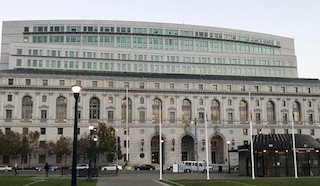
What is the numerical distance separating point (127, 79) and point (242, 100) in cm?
3532

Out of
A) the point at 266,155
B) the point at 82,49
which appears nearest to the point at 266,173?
the point at 266,155

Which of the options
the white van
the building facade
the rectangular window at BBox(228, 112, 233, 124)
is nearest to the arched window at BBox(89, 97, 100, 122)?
the building facade

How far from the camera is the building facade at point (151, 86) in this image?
109m

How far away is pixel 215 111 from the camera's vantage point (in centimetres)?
11831

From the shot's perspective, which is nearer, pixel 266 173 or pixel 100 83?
pixel 266 173

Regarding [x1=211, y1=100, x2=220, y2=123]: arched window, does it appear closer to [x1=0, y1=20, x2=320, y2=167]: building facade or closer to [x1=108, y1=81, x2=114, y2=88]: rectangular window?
[x1=0, y1=20, x2=320, y2=167]: building facade

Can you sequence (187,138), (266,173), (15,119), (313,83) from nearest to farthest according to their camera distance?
Result: (266,173)
(15,119)
(187,138)
(313,83)

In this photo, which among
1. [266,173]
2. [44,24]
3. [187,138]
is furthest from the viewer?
[44,24]

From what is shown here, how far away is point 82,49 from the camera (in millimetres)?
128625

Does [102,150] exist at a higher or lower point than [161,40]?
lower

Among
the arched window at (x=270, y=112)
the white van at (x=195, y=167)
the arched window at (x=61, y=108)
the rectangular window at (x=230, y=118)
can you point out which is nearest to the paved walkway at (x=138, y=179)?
the white van at (x=195, y=167)

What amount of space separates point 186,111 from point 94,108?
26.6 meters

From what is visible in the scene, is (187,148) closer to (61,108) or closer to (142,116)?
(142,116)

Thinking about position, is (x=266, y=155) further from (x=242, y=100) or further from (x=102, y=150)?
(x=242, y=100)
